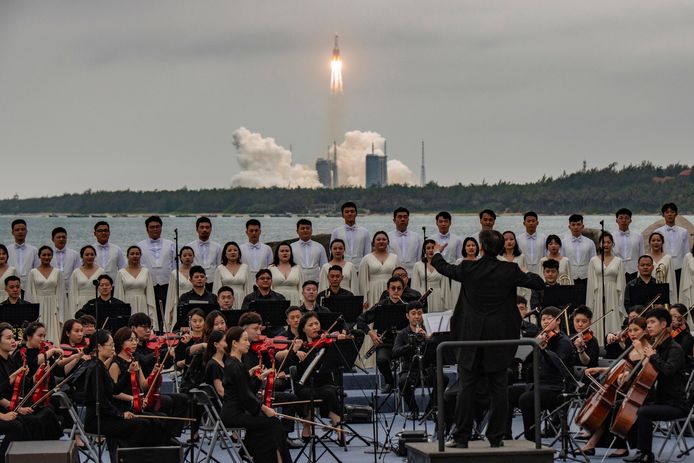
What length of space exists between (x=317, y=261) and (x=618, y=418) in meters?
5.88

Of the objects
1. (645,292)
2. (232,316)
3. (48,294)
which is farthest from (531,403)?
(48,294)

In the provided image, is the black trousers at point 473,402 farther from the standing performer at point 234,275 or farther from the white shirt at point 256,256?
the white shirt at point 256,256

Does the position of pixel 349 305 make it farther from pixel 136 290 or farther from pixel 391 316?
pixel 136 290

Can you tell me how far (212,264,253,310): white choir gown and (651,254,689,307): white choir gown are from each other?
506 cm

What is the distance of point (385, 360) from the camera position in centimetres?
1567

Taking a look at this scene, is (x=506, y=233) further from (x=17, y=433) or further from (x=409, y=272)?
(x=17, y=433)

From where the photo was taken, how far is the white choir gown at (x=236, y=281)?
56.9ft

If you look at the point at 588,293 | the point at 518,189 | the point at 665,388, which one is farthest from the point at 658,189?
the point at 665,388

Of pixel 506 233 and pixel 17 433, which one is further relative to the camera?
pixel 506 233

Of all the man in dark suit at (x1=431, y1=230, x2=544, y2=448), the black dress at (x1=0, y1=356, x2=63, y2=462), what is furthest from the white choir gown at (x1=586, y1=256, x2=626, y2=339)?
the black dress at (x1=0, y1=356, x2=63, y2=462)

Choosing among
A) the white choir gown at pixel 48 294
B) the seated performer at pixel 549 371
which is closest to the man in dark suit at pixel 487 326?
the seated performer at pixel 549 371

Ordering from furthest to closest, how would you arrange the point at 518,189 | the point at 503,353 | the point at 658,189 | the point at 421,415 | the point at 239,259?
the point at 518,189
the point at 658,189
the point at 239,259
the point at 421,415
the point at 503,353

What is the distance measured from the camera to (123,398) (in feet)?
41.9

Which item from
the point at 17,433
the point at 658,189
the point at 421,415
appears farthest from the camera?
the point at 658,189
